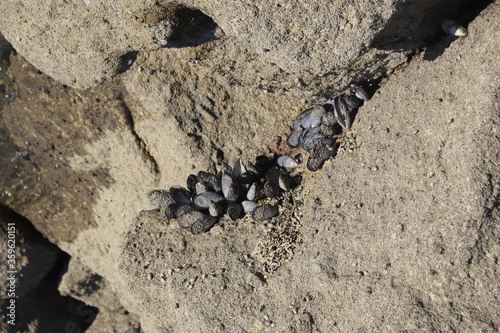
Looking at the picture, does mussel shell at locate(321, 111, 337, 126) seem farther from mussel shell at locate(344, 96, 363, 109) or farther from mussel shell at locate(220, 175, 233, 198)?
mussel shell at locate(220, 175, 233, 198)

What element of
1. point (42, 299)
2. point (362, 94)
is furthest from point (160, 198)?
point (42, 299)

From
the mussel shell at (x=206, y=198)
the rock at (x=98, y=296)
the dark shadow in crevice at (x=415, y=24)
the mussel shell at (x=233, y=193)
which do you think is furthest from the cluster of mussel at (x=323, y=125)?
the rock at (x=98, y=296)

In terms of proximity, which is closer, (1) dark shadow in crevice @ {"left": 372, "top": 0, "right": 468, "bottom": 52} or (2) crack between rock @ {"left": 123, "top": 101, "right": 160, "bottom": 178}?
(1) dark shadow in crevice @ {"left": 372, "top": 0, "right": 468, "bottom": 52}

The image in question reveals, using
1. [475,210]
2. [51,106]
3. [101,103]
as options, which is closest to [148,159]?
[101,103]

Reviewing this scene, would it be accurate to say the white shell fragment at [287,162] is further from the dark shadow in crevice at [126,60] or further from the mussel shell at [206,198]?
the dark shadow in crevice at [126,60]

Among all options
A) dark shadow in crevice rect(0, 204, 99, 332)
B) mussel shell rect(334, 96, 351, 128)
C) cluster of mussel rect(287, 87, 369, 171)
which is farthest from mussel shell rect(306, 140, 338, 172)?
dark shadow in crevice rect(0, 204, 99, 332)

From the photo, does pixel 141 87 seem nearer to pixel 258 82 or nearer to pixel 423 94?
pixel 258 82
